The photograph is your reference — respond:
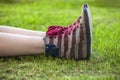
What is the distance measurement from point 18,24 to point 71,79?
1940 millimetres

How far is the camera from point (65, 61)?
2369 mm

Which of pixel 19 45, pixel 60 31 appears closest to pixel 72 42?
pixel 60 31

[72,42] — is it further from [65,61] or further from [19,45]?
[19,45]

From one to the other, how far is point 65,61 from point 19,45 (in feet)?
1.11

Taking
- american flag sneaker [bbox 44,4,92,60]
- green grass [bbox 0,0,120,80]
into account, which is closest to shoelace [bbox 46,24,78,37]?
american flag sneaker [bbox 44,4,92,60]

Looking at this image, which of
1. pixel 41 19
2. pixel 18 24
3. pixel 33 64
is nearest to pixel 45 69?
pixel 33 64

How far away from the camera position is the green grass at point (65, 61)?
2.13 meters

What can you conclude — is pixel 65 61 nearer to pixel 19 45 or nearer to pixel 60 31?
pixel 60 31

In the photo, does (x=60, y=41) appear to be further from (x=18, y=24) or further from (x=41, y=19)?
(x=41, y=19)

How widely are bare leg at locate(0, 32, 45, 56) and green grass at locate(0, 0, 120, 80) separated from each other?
61mm

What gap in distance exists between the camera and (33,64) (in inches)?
91.5

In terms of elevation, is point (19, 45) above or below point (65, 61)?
above

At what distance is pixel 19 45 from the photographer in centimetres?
237

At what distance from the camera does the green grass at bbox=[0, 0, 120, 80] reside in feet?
6.98
